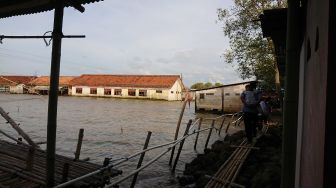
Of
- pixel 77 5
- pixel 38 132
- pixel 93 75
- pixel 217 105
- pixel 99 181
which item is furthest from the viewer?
pixel 93 75

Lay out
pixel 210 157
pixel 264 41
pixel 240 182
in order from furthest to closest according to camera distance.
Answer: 1. pixel 264 41
2. pixel 210 157
3. pixel 240 182

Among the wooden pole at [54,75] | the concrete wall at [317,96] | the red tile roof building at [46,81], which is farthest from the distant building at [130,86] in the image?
the concrete wall at [317,96]

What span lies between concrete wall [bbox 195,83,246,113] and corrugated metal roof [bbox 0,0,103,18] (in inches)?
1256

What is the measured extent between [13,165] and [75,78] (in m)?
72.6

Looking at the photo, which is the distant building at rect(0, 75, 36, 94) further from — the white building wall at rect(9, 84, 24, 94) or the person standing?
the person standing

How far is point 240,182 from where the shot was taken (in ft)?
28.5

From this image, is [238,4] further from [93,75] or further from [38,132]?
[93,75]

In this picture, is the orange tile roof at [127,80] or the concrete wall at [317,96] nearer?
the concrete wall at [317,96]

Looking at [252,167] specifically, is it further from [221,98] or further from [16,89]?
Answer: [16,89]

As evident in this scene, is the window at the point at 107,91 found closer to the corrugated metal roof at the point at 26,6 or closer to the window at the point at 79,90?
the window at the point at 79,90

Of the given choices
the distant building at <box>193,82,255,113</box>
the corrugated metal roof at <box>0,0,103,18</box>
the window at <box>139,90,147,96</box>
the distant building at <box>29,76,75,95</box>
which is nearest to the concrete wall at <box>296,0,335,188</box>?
the corrugated metal roof at <box>0,0,103,18</box>

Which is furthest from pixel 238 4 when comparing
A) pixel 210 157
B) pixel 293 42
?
pixel 293 42

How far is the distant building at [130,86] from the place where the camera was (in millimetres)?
68188

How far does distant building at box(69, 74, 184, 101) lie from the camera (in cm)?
6819
